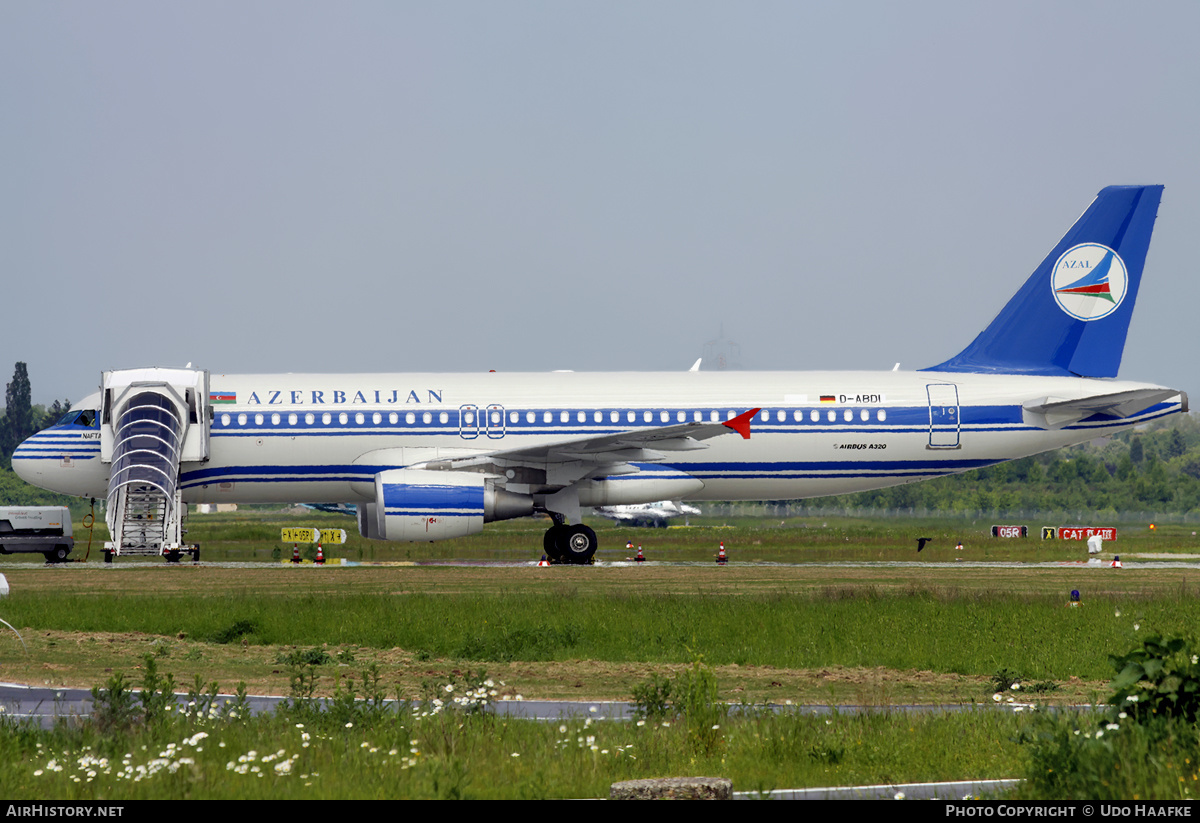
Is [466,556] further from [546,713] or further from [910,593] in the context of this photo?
[546,713]

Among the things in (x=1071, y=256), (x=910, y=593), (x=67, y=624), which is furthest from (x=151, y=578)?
(x=1071, y=256)

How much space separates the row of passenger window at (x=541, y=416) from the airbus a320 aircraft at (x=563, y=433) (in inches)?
1.5

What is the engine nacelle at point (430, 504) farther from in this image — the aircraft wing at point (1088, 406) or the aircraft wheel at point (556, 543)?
the aircraft wing at point (1088, 406)

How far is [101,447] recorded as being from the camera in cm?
3375

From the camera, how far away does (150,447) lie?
1265 inches

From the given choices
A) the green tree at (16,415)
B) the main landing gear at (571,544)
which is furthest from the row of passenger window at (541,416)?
the green tree at (16,415)

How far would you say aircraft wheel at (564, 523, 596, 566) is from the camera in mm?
33875

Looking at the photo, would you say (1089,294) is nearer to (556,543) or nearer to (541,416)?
(541,416)

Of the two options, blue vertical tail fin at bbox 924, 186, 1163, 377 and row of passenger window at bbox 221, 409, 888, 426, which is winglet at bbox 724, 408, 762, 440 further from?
blue vertical tail fin at bbox 924, 186, 1163, 377

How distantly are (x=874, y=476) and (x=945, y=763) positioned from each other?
25235mm

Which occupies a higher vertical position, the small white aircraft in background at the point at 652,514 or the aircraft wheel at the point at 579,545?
the small white aircraft in background at the point at 652,514

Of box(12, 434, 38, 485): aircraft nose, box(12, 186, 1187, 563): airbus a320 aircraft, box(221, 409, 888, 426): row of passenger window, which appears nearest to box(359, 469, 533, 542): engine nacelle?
box(12, 186, 1187, 563): airbus a320 aircraft

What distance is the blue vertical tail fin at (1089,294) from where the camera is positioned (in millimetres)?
36781

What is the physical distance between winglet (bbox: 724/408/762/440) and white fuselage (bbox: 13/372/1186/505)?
4.96ft
